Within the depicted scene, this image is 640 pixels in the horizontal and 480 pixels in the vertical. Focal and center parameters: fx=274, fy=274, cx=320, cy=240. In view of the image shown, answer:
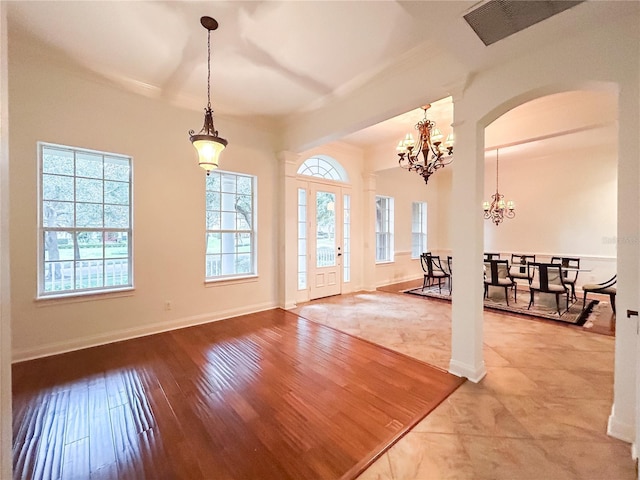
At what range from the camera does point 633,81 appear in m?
1.83

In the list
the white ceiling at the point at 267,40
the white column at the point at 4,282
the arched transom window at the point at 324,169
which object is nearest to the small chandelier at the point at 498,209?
the arched transom window at the point at 324,169

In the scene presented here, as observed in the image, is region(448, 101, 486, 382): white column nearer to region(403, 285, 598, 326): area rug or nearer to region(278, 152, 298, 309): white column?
region(403, 285, 598, 326): area rug

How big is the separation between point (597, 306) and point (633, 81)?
482 cm

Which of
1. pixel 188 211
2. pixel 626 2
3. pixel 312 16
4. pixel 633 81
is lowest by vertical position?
pixel 188 211

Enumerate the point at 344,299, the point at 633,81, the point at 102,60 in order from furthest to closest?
1. the point at 344,299
2. the point at 102,60
3. the point at 633,81

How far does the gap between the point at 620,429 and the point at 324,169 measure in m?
5.23

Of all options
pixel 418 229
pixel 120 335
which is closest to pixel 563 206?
pixel 418 229

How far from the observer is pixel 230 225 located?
455 centimetres

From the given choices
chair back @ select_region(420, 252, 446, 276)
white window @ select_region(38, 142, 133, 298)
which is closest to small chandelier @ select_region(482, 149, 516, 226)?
chair back @ select_region(420, 252, 446, 276)

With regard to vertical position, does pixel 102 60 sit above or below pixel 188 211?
above

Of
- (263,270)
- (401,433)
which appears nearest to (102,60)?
(263,270)

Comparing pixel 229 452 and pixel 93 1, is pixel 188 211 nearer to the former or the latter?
pixel 93 1

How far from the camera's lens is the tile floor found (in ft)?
5.21

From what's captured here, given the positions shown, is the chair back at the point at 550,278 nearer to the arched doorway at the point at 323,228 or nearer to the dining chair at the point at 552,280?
the dining chair at the point at 552,280
